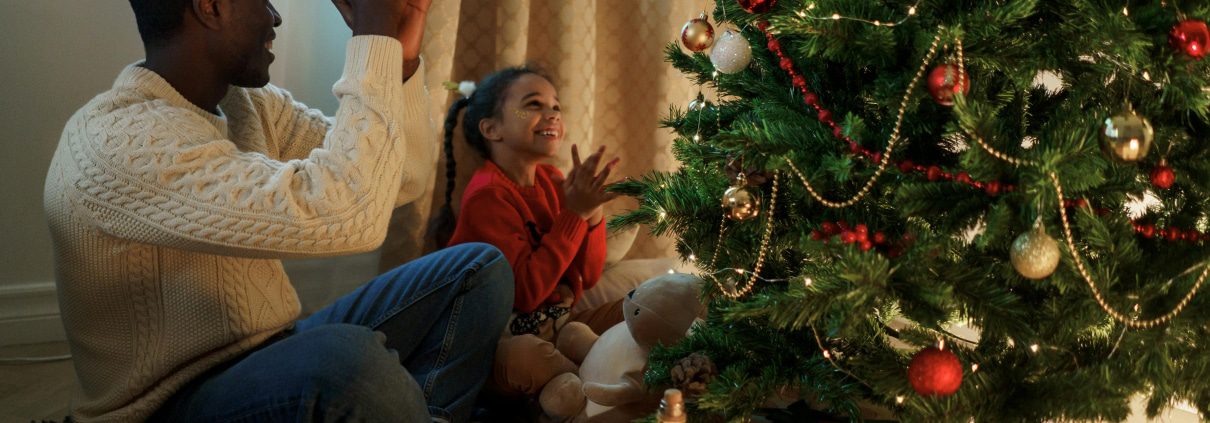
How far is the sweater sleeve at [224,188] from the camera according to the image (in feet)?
3.52

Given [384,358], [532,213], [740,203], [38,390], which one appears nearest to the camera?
[740,203]

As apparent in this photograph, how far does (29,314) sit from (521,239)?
103cm

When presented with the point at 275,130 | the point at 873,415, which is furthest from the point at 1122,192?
the point at 275,130

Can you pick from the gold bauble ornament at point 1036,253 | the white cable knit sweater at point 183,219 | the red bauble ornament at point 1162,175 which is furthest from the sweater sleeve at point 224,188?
the red bauble ornament at point 1162,175

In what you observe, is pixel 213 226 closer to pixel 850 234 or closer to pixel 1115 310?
pixel 850 234

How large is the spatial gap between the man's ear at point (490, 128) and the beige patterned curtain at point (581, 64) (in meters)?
0.15

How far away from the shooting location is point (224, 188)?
1.09 metres

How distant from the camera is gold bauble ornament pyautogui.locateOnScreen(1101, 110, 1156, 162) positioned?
0.82 metres

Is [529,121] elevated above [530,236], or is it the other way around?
[529,121]

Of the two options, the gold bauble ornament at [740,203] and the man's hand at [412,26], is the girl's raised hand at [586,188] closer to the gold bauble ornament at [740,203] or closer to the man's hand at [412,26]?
the man's hand at [412,26]

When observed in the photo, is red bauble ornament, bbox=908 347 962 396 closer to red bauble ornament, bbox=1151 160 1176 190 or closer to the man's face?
red bauble ornament, bbox=1151 160 1176 190

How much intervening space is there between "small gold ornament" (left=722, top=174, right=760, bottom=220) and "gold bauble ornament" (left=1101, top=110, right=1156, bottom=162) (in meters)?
0.37

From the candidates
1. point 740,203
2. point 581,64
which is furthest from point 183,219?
point 581,64

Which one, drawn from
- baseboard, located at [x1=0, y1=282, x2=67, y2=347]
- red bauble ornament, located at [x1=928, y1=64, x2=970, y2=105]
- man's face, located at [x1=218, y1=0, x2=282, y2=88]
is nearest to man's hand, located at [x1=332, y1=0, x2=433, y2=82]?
man's face, located at [x1=218, y1=0, x2=282, y2=88]
